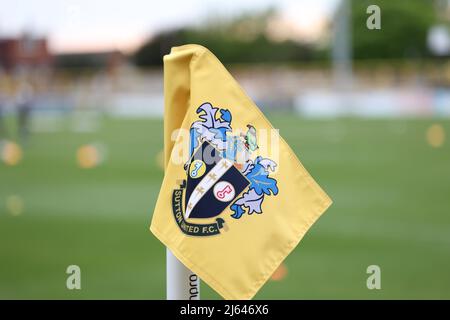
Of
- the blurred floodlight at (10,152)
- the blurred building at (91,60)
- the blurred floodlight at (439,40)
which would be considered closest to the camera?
the blurred floodlight at (10,152)

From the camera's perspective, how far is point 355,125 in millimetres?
23500

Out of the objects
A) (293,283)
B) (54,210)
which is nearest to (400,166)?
(54,210)

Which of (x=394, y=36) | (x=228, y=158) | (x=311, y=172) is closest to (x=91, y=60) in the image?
(x=394, y=36)

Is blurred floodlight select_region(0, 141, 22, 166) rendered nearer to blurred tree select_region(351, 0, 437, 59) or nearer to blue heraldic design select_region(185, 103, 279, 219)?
blue heraldic design select_region(185, 103, 279, 219)

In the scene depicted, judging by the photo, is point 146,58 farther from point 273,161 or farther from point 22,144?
point 273,161

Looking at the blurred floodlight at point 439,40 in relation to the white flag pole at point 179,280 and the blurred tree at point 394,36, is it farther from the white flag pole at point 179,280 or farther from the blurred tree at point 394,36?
the white flag pole at point 179,280

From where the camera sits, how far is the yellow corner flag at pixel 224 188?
8.64 feet

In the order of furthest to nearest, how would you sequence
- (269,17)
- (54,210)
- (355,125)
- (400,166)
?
(269,17) → (355,125) → (400,166) → (54,210)

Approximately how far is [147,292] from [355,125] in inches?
731

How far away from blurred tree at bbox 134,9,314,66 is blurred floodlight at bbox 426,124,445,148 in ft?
101

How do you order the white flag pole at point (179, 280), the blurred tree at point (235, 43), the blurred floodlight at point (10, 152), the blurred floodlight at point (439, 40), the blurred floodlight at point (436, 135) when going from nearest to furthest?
the white flag pole at point (179, 280), the blurred floodlight at point (10, 152), the blurred floodlight at point (436, 135), the blurred floodlight at point (439, 40), the blurred tree at point (235, 43)

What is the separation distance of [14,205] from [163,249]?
9.81 ft

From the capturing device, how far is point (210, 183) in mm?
2633

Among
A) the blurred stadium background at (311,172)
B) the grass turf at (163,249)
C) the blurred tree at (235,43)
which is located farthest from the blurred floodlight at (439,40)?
the grass turf at (163,249)
